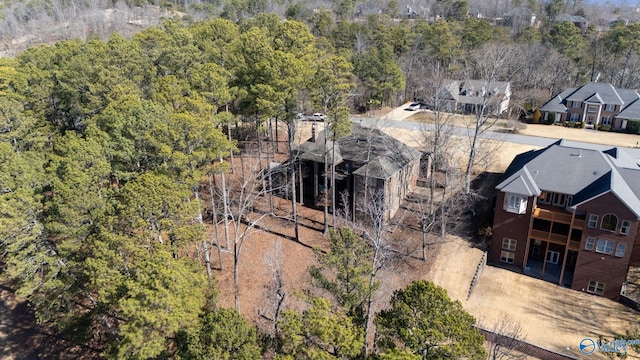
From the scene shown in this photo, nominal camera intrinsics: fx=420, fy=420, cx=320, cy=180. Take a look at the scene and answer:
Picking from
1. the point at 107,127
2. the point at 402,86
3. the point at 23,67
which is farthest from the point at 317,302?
the point at 402,86

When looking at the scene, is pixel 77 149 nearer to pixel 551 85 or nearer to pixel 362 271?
pixel 362 271

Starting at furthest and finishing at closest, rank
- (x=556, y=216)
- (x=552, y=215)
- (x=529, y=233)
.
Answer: (x=529, y=233) < (x=552, y=215) < (x=556, y=216)

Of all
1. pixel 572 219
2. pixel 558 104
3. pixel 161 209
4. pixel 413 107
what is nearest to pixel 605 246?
pixel 572 219

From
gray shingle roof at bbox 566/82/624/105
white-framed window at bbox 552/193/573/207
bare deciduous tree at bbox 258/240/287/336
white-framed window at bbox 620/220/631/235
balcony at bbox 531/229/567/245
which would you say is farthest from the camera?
gray shingle roof at bbox 566/82/624/105

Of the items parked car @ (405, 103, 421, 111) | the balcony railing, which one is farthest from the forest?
parked car @ (405, 103, 421, 111)

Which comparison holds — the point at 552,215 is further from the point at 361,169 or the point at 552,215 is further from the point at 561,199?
the point at 361,169

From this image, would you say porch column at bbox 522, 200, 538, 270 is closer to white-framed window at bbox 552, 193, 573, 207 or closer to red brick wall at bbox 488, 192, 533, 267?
red brick wall at bbox 488, 192, 533, 267
